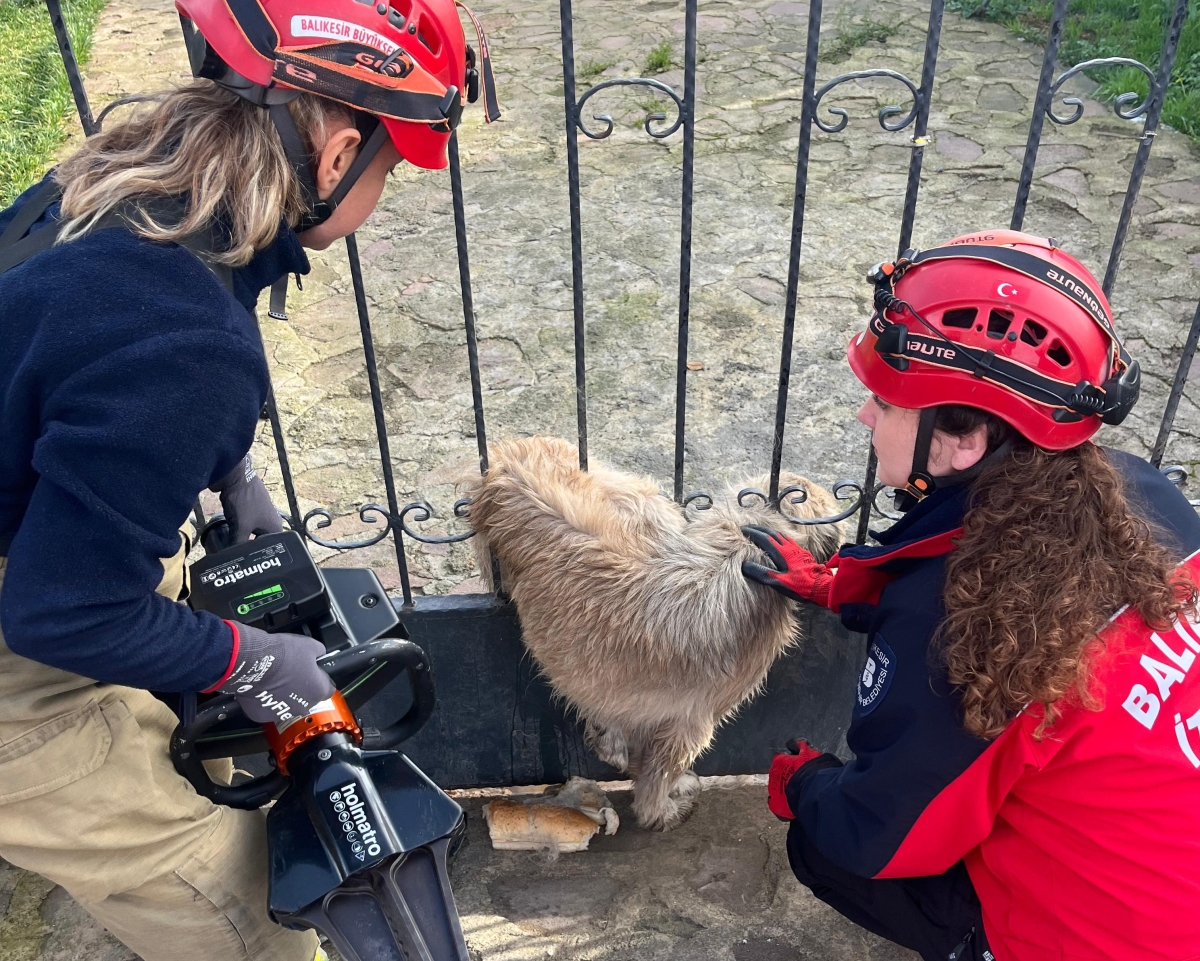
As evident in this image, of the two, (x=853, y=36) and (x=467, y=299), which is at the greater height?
(x=467, y=299)

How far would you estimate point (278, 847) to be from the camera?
1.68 metres

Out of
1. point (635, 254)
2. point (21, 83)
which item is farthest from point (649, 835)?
point (21, 83)

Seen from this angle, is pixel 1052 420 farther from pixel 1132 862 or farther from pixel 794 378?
pixel 794 378

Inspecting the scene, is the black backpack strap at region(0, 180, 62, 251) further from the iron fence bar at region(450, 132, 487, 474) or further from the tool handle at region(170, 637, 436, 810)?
the tool handle at region(170, 637, 436, 810)

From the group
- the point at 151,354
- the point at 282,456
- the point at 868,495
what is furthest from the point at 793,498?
the point at 151,354

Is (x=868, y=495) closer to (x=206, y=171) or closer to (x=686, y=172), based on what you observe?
(x=686, y=172)

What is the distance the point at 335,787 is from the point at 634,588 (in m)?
0.88

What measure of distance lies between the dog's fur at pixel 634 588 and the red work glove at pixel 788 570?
3 cm

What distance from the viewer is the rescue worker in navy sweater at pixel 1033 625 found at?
1.73m

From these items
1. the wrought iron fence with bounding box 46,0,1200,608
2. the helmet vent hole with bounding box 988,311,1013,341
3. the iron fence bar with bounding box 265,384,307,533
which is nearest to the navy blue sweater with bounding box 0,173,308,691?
the wrought iron fence with bounding box 46,0,1200,608

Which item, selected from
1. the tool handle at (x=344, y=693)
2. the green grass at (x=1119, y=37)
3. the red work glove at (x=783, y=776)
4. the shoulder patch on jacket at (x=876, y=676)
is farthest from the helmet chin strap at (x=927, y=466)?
the green grass at (x=1119, y=37)

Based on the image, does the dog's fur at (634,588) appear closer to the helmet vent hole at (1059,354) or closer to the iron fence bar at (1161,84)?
the helmet vent hole at (1059,354)

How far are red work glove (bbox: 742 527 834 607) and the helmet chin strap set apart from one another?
A: 15.3 inches

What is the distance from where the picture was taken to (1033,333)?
1.75 m
